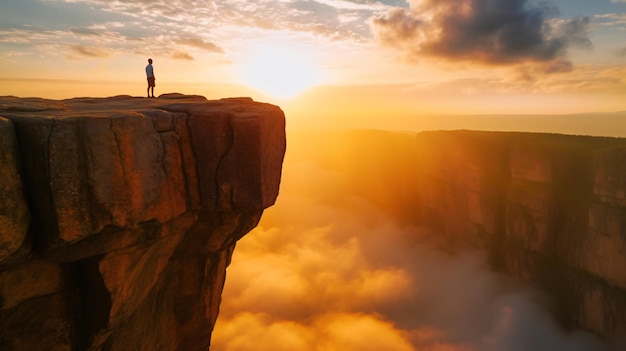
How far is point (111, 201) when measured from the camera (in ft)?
34.9

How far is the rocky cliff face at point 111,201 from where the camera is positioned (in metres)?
9.87

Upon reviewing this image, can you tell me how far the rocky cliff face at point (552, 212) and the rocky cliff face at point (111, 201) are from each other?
119 feet

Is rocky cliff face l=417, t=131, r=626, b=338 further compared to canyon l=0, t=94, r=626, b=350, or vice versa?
rocky cliff face l=417, t=131, r=626, b=338

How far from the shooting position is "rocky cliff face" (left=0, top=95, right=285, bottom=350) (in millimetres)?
9867

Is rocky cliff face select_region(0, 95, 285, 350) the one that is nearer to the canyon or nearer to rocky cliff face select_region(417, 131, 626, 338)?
the canyon

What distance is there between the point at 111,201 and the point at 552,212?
46.6 metres

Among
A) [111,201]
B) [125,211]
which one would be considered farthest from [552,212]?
[111,201]

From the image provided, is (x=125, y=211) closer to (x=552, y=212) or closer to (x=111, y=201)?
(x=111, y=201)

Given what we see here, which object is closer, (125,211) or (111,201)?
(111,201)

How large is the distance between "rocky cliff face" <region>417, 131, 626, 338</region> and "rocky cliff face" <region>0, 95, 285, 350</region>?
1430 inches

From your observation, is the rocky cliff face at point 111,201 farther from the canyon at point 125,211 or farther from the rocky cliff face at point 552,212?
the rocky cliff face at point 552,212

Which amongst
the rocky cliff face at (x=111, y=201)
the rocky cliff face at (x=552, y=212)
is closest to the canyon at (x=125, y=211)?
the rocky cliff face at (x=111, y=201)

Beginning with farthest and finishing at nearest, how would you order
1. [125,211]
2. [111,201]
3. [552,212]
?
[552,212] → [125,211] → [111,201]

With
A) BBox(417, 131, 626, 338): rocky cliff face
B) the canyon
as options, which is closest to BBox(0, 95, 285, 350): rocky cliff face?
the canyon
